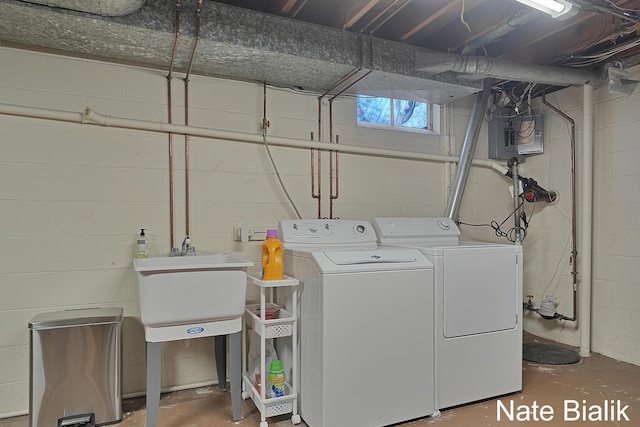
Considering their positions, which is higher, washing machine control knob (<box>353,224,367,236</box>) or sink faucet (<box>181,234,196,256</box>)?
washing machine control knob (<box>353,224,367,236</box>)

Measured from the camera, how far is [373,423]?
2127 mm

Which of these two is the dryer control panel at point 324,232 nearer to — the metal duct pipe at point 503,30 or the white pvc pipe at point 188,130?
the white pvc pipe at point 188,130

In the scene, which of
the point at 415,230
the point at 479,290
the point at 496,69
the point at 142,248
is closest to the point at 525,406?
the point at 479,290

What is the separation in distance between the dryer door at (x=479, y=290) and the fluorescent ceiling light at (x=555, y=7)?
1.32 metres

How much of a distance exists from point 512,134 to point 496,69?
1.11m

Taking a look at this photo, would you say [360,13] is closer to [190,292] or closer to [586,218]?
[190,292]

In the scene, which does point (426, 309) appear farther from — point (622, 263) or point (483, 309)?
point (622, 263)

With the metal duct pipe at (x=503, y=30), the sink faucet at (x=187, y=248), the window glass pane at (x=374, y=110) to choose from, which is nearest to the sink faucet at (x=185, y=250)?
the sink faucet at (x=187, y=248)

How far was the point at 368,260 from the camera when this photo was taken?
2178mm

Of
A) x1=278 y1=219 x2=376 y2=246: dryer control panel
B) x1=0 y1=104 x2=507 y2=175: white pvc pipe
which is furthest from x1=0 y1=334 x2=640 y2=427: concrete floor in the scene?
x1=0 y1=104 x2=507 y2=175: white pvc pipe

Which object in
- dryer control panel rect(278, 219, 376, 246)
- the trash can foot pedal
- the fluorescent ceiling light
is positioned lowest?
the trash can foot pedal

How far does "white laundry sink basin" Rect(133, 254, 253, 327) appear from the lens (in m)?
1.92

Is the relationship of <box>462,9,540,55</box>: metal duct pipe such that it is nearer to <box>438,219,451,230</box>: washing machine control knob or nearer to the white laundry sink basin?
<box>438,219,451,230</box>: washing machine control knob

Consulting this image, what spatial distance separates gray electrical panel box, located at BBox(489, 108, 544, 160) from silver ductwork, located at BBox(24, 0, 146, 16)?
3.12m
